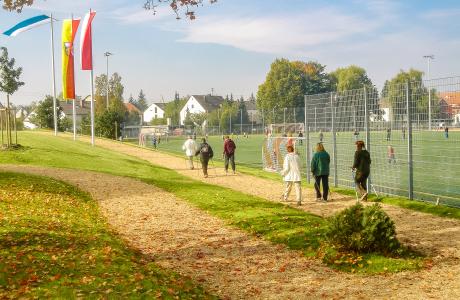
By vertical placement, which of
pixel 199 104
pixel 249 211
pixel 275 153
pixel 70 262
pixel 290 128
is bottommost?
pixel 249 211

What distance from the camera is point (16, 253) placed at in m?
8.59

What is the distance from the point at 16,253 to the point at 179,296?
125 inches

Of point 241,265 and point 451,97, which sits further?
point 451,97

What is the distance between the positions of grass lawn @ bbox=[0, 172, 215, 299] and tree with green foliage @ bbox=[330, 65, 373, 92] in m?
110

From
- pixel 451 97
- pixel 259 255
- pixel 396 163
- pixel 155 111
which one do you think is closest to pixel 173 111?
pixel 155 111

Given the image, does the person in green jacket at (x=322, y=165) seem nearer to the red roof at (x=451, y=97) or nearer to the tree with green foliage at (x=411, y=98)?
the tree with green foliage at (x=411, y=98)

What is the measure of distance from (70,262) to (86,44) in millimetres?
28361

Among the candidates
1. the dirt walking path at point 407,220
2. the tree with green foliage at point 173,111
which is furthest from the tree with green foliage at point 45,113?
the tree with green foliage at point 173,111

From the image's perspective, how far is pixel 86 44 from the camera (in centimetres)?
3450

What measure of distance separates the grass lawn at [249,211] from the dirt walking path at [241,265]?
0.33 m

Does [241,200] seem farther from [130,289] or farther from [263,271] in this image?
[130,289]

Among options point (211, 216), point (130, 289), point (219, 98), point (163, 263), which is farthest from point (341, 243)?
point (219, 98)

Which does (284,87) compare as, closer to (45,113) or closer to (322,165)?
(45,113)

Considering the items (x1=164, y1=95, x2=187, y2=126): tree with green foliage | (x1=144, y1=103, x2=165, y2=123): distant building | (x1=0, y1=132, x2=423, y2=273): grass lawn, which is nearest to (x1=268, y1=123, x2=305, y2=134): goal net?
(x1=0, y1=132, x2=423, y2=273): grass lawn
